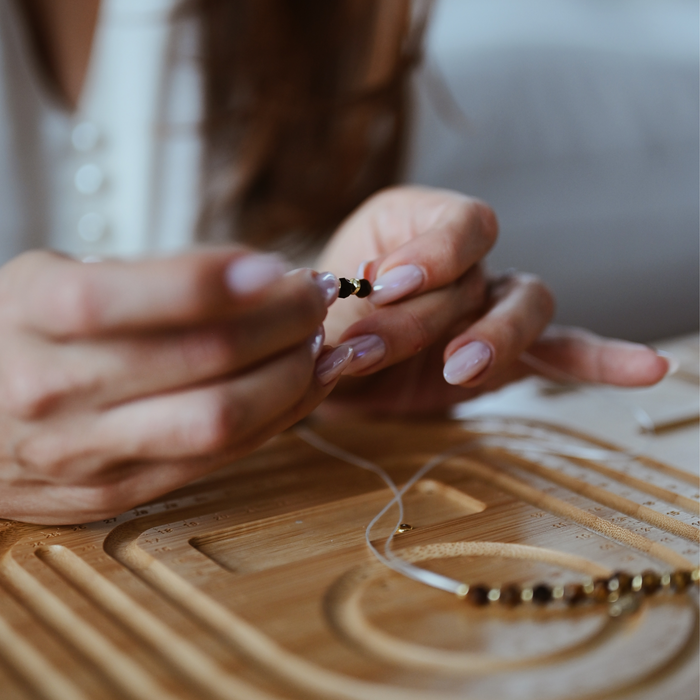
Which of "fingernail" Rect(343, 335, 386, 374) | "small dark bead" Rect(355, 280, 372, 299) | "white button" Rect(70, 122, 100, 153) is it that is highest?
"white button" Rect(70, 122, 100, 153)

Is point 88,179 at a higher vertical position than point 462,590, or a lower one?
higher

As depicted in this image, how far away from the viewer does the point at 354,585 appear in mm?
390

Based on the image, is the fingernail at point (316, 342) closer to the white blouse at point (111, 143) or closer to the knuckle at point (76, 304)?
the knuckle at point (76, 304)

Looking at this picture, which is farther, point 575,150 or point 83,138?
point 575,150

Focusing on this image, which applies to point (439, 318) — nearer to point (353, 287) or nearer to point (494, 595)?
point (353, 287)

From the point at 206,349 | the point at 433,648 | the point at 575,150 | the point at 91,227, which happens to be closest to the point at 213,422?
the point at 206,349

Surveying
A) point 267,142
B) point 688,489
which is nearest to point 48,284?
point 688,489

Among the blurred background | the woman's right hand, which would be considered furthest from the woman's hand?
the blurred background

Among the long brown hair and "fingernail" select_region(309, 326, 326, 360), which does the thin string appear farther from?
the long brown hair

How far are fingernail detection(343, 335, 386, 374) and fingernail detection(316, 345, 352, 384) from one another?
0.03 meters

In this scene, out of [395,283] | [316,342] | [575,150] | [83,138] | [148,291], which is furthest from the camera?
[575,150]

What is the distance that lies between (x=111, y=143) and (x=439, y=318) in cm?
75

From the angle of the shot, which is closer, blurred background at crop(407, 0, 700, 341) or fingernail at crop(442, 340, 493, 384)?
fingernail at crop(442, 340, 493, 384)

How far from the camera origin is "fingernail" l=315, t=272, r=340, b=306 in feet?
1.39
